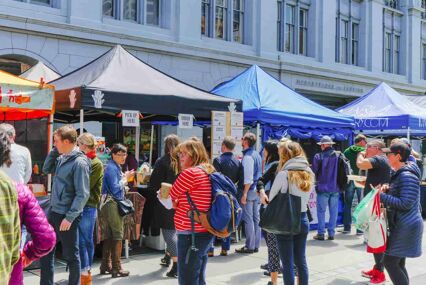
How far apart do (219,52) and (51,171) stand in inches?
504

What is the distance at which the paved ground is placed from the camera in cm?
632

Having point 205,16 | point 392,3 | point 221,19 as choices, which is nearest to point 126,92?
point 205,16

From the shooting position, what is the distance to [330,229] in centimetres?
923

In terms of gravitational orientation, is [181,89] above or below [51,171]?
above

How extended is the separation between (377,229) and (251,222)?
2.65 meters

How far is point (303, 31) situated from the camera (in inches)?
877

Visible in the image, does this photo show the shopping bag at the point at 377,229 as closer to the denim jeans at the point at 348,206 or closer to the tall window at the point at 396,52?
the denim jeans at the point at 348,206

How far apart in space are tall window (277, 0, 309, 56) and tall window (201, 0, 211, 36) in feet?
12.9

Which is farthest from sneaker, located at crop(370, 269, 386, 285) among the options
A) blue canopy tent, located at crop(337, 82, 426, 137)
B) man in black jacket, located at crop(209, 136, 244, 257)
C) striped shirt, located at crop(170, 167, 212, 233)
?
blue canopy tent, located at crop(337, 82, 426, 137)

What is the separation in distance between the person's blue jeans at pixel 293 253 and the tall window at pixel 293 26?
16644 mm

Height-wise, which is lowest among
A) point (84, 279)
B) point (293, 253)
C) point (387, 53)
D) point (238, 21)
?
point (84, 279)

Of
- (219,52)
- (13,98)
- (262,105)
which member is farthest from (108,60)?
(219,52)

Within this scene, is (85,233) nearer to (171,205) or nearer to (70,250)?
(70,250)

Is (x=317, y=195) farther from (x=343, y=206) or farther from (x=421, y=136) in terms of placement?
(x=421, y=136)
